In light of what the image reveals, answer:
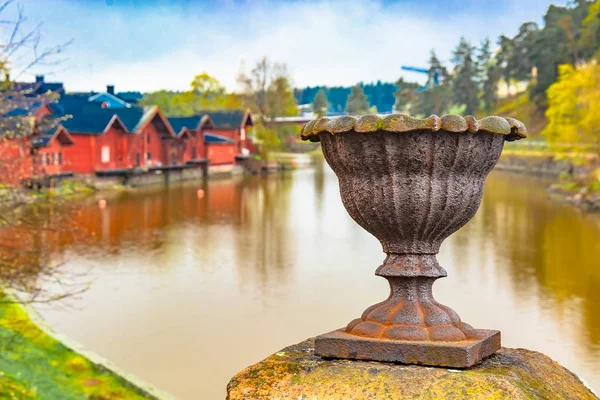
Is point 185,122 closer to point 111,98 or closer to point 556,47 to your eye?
point 111,98

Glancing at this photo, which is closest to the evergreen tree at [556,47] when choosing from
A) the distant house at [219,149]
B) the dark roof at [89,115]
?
the distant house at [219,149]

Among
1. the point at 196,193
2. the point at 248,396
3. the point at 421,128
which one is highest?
the point at 421,128

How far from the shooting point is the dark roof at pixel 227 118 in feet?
233

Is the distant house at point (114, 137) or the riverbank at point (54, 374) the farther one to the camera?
the distant house at point (114, 137)

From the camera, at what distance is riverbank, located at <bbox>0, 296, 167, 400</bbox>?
410 inches

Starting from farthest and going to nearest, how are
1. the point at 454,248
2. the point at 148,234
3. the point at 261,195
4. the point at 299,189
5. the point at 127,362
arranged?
the point at 299,189
the point at 261,195
the point at 148,234
the point at 454,248
the point at 127,362

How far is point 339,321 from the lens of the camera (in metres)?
16.7

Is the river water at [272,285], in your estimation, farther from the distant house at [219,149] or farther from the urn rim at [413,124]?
the distant house at [219,149]

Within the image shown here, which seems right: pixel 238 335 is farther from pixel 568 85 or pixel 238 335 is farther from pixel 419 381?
pixel 568 85

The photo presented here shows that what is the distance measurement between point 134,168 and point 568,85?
25.9 metres

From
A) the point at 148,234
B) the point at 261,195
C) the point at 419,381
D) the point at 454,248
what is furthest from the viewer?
the point at 261,195

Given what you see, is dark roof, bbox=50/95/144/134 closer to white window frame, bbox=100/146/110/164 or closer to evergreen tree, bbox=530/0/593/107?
white window frame, bbox=100/146/110/164

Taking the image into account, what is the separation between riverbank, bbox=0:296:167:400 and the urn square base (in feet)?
20.1

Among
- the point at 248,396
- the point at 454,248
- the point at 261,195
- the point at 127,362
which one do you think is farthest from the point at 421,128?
the point at 261,195
